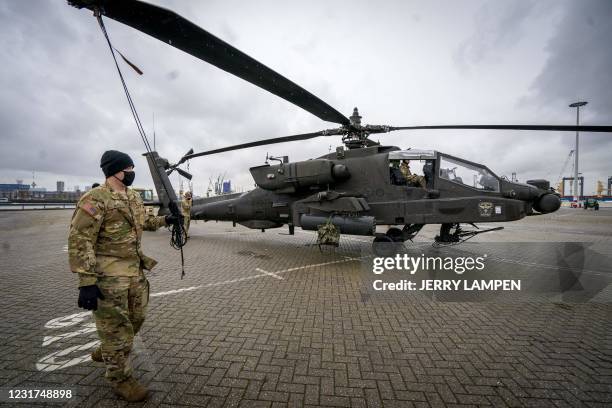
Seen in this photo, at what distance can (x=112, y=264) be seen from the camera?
2490 millimetres

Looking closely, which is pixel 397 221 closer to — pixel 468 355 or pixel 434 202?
pixel 434 202

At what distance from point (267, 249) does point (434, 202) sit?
230 inches

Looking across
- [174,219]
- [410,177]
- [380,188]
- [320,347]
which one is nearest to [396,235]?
[380,188]

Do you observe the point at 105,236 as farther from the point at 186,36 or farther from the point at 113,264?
the point at 186,36

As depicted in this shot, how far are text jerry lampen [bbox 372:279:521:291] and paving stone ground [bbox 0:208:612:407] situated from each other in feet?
1.96

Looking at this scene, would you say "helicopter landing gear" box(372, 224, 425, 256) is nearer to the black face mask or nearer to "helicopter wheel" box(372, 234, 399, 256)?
"helicopter wheel" box(372, 234, 399, 256)

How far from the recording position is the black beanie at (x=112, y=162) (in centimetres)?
259

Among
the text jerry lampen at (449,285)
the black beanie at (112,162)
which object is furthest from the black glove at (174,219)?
the text jerry lampen at (449,285)

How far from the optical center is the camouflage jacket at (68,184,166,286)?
7.43ft

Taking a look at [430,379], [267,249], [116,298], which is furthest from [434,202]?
[116,298]

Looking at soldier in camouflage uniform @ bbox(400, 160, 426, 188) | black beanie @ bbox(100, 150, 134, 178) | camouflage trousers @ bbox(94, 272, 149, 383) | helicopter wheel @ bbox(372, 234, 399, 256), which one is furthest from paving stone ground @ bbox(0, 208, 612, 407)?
soldier in camouflage uniform @ bbox(400, 160, 426, 188)

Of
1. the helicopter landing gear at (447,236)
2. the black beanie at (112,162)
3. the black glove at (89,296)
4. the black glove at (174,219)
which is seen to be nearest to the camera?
the black glove at (89,296)

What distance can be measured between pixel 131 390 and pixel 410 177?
713cm

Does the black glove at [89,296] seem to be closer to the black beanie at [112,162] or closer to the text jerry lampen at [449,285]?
the black beanie at [112,162]
